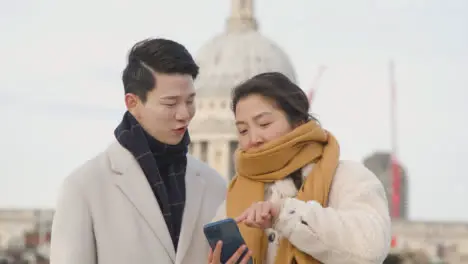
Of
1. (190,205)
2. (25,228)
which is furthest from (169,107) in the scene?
(25,228)

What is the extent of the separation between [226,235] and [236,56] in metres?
115

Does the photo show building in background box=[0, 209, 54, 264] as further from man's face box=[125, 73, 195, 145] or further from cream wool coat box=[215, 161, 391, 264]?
cream wool coat box=[215, 161, 391, 264]

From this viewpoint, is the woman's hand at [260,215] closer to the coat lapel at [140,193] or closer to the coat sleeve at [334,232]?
the coat sleeve at [334,232]

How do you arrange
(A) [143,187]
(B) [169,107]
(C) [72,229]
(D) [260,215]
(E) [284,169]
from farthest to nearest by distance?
(A) [143,187] → (B) [169,107] → (C) [72,229] → (E) [284,169] → (D) [260,215]

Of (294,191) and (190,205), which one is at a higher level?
(294,191)

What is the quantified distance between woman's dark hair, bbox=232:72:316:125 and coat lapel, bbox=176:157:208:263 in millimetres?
809

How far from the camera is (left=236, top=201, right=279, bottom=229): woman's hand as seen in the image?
26.3ft

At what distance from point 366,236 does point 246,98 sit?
42.2 inches

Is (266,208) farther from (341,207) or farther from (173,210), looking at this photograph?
(173,210)

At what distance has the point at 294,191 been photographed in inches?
336

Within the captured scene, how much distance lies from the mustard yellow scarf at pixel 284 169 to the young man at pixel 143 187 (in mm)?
592

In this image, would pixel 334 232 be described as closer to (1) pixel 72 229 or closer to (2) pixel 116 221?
(2) pixel 116 221

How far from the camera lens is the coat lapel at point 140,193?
9.05 metres

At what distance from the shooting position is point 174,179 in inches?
364
